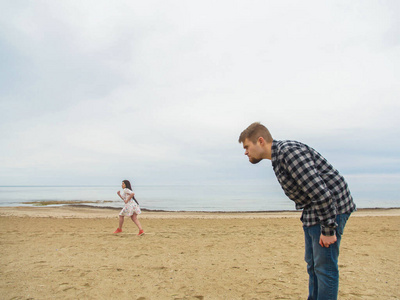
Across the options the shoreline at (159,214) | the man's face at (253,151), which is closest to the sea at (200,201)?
the shoreline at (159,214)

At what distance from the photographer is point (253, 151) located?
2.87 metres

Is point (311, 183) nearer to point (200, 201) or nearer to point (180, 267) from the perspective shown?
point (180, 267)

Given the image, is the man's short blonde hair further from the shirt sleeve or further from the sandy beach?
the sandy beach

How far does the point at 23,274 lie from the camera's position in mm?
4934

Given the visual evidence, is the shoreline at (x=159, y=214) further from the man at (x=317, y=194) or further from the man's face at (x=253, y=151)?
the man at (x=317, y=194)

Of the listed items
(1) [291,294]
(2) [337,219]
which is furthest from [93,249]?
(2) [337,219]

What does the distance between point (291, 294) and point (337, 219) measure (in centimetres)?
206

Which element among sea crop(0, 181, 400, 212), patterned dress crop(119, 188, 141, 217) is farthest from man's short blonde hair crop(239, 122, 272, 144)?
sea crop(0, 181, 400, 212)

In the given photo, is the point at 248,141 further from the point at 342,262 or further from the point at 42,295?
the point at 342,262

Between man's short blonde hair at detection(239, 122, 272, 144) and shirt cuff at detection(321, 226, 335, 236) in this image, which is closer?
shirt cuff at detection(321, 226, 335, 236)

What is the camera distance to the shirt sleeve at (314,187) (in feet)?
7.85

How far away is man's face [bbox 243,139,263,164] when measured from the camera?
2831mm

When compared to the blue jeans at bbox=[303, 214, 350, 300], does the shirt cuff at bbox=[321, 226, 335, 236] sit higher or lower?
higher

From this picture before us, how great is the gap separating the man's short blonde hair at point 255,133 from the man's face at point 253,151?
35mm
